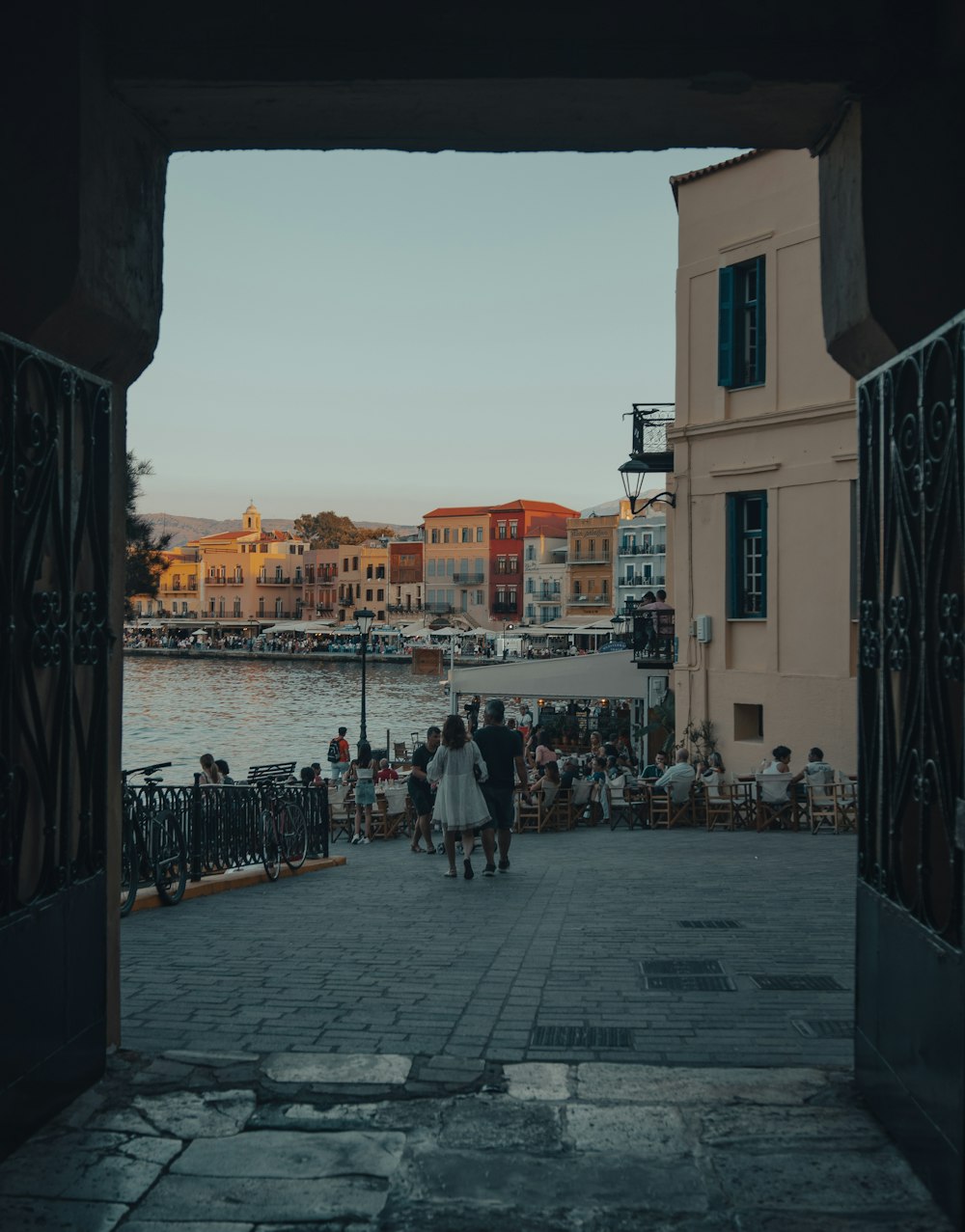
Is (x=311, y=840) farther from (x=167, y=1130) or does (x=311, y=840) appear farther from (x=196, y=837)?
(x=167, y=1130)

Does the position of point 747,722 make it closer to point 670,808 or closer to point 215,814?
point 670,808

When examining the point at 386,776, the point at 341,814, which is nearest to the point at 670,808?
the point at 341,814

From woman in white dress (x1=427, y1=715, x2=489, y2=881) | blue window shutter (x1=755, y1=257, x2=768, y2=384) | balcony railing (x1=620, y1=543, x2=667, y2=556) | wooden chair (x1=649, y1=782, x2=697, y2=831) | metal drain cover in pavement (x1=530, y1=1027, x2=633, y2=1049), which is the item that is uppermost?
balcony railing (x1=620, y1=543, x2=667, y2=556)

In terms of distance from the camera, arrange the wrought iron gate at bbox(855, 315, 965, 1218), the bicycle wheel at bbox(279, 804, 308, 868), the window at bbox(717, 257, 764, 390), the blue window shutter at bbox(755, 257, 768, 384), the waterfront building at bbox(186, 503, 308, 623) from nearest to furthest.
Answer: the wrought iron gate at bbox(855, 315, 965, 1218)
the bicycle wheel at bbox(279, 804, 308, 868)
the blue window shutter at bbox(755, 257, 768, 384)
the window at bbox(717, 257, 764, 390)
the waterfront building at bbox(186, 503, 308, 623)

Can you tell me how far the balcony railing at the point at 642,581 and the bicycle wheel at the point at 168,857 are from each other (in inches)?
3143

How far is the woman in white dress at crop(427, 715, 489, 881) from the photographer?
439 inches

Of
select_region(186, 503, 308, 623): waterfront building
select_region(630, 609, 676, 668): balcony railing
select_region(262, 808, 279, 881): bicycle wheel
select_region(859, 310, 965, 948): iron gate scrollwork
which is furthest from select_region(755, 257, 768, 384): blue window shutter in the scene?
select_region(186, 503, 308, 623): waterfront building

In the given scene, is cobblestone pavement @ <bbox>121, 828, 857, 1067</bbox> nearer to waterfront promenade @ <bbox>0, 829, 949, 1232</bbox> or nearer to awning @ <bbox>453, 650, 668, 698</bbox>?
waterfront promenade @ <bbox>0, 829, 949, 1232</bbox>

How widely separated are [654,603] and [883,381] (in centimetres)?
2079

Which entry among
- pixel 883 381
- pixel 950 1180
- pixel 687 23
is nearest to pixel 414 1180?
pixel 950 1180

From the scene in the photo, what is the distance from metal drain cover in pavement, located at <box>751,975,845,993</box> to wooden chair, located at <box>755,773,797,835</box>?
10345mm

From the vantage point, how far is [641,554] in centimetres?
9219

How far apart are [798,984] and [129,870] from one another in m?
5.15

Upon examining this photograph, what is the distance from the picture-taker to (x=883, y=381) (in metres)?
4.07
